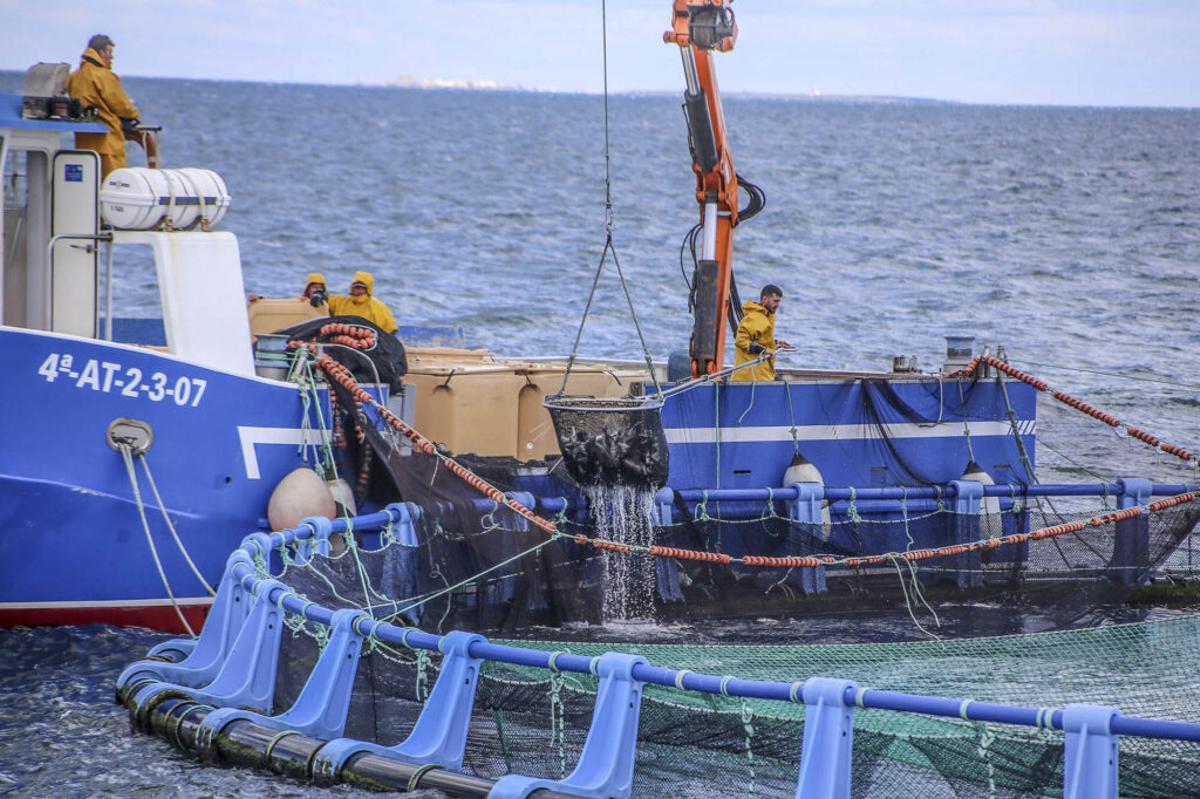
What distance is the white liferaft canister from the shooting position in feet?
39.2

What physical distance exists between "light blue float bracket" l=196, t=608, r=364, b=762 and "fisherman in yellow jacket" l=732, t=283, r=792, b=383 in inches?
242

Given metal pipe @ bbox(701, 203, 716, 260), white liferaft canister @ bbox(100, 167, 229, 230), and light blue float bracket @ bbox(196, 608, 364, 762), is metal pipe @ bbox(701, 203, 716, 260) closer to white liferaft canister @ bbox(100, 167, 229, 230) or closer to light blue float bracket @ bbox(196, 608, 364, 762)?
white liferaft canister @ bbox(100, 167, 229, 230)

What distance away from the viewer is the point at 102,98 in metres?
12.7

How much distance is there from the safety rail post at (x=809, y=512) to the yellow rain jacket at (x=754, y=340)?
4.51 ft

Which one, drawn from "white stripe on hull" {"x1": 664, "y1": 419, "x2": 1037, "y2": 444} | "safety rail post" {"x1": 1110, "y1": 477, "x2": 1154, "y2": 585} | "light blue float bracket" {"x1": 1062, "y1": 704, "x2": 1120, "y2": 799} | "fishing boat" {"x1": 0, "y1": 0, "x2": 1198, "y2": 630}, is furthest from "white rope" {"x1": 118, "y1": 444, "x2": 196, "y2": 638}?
"safety rail post" {"x1": 1110, "y1": 477, "x2": 1154, "y2": 585}

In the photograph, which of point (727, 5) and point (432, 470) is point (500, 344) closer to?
point (727, 5)

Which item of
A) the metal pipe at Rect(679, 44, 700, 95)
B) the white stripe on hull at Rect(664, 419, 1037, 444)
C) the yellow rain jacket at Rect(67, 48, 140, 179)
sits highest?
the metal pipe at Rect(679, 44, 700, 95)

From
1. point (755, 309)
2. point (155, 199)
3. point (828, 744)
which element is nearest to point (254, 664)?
point (828, 744)

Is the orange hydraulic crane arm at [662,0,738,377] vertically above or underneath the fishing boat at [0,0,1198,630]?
above

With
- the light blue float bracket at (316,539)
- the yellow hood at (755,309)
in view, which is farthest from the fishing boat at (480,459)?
the light blue float bracket at (316,539)

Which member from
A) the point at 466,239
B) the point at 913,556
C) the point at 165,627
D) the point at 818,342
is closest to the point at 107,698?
the point at 165,627

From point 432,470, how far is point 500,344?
721 inches

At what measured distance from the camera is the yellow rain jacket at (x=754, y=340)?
1433 centimetres

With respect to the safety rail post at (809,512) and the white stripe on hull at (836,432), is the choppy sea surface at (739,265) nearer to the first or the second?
the safety rail post at (809,512)
